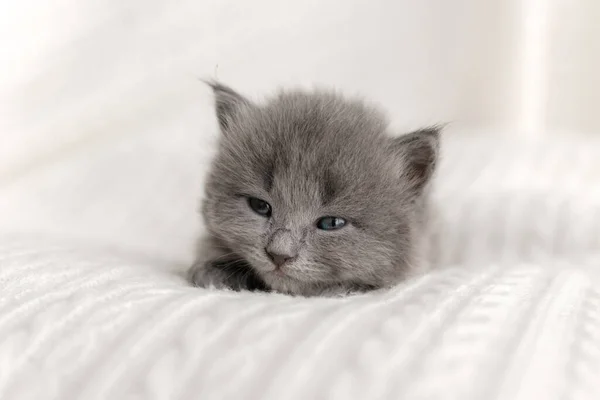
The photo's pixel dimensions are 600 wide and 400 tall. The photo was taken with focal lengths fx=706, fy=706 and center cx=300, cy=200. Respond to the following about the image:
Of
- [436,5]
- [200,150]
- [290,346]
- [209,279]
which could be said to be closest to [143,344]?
[290,346]

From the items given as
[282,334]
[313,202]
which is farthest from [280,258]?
[282,334]

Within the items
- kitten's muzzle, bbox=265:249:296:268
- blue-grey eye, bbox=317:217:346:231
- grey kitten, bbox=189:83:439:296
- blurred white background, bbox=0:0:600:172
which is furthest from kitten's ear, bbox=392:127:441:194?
blurred white background, bbox=0:0:600:172

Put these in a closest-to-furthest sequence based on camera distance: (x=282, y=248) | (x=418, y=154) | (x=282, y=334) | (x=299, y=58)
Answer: (x=282, y=334)
(x=282, y=248)
(x=418, y=154)
(x=299, y=58)

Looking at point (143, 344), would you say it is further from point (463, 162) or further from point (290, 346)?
point (463, 162)

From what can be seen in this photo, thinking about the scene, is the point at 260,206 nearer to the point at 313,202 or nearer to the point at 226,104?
the point at 313,202

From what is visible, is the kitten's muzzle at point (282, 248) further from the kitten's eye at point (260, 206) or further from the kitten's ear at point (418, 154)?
the kitten's ear at point (418, 154)

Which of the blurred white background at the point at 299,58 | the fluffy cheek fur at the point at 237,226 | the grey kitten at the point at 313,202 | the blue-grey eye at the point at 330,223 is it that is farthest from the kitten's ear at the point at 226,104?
the blurred white background at the point at 299,58

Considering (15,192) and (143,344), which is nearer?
(143,344)
